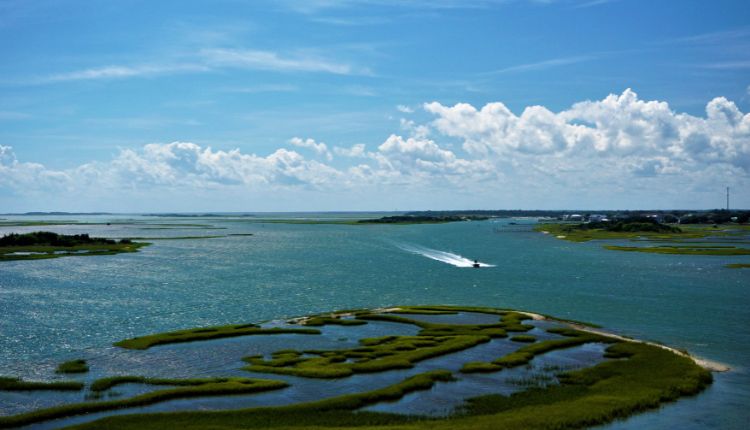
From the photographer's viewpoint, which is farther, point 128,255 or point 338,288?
point 128,255

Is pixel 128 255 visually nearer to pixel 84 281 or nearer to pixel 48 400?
pixel 84 281

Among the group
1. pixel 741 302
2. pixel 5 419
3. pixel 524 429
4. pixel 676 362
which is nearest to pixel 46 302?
pixel 5 419

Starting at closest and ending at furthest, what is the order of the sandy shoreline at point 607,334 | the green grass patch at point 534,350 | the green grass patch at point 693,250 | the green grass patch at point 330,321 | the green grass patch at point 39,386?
1. the green grass patch at point 39,386
2. the sandy shoreline at point 607,334
3. the green grass patch at point 534,350
4. the green grass patch at point 330,321
5. the green grass patch at point 693,250

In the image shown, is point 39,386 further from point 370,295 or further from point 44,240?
point 44,240

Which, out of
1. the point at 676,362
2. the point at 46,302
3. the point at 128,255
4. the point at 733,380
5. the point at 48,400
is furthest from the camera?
the point at 128,255

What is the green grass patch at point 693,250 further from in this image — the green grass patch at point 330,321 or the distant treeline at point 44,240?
the distant treeline at point 44,240

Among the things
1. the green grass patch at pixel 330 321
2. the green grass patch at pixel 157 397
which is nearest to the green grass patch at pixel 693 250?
the green grass patch at pixel 330 321
